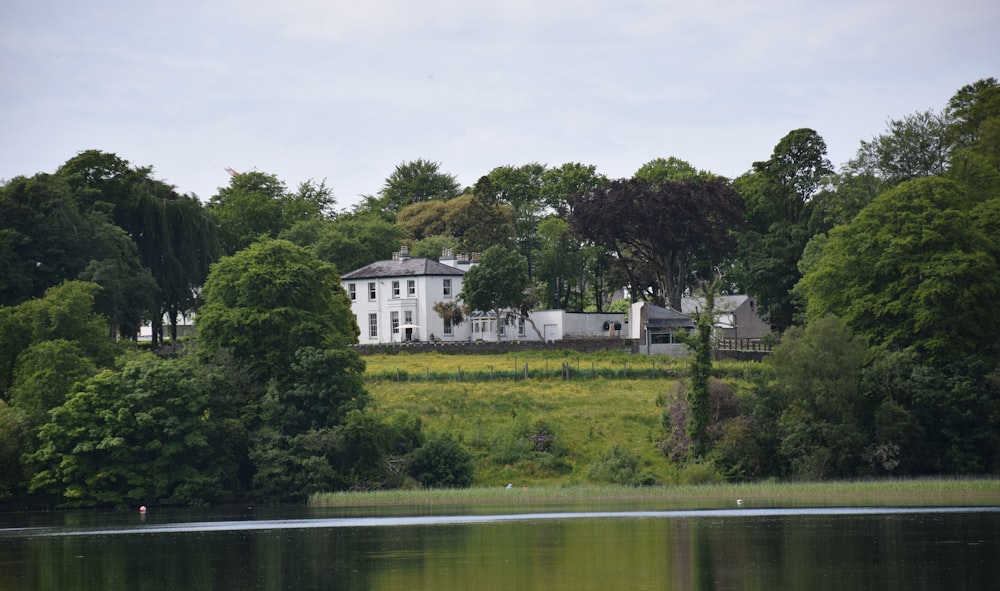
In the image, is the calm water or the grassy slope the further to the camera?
the grassy slope

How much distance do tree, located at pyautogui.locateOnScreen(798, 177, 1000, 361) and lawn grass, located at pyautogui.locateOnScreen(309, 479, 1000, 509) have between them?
9029mm

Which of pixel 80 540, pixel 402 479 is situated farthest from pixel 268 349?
pixel 80 540

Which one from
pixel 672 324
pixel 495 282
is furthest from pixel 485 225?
pixel 672 324

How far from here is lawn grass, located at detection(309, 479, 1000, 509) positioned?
188 ft

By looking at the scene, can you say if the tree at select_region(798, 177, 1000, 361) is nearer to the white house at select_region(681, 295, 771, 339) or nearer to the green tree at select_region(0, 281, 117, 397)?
the white house at select_region(681, 295, 771, 339)

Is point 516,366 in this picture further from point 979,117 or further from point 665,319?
point 979,117

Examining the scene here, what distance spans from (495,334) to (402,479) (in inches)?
1501

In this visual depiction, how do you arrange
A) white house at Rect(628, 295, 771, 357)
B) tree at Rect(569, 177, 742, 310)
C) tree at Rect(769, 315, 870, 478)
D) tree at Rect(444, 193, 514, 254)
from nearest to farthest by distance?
1. tree at Rect(769, 315, 870, 478)
2. white house at Rect(628, 295, 771, 357)
3. tree at Rect(569, 177, 742, 310)
4. tree at Rect(444, 193, 514, 254)

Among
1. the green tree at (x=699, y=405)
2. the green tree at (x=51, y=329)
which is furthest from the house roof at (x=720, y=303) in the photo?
the green tree at (x=51, y=329)

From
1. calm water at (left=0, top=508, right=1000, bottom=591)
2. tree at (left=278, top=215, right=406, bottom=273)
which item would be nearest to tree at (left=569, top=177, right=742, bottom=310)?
tree at (left=278, top=215, right=406, bottom=273)

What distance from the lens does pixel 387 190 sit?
503 ft

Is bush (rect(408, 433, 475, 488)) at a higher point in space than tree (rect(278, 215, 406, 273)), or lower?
lower

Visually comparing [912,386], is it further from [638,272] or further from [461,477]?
[638,272]

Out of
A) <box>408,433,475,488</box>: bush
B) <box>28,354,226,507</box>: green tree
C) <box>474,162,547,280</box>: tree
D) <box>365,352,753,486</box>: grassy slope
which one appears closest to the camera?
<box>28,354,226,507</box>: green tree
